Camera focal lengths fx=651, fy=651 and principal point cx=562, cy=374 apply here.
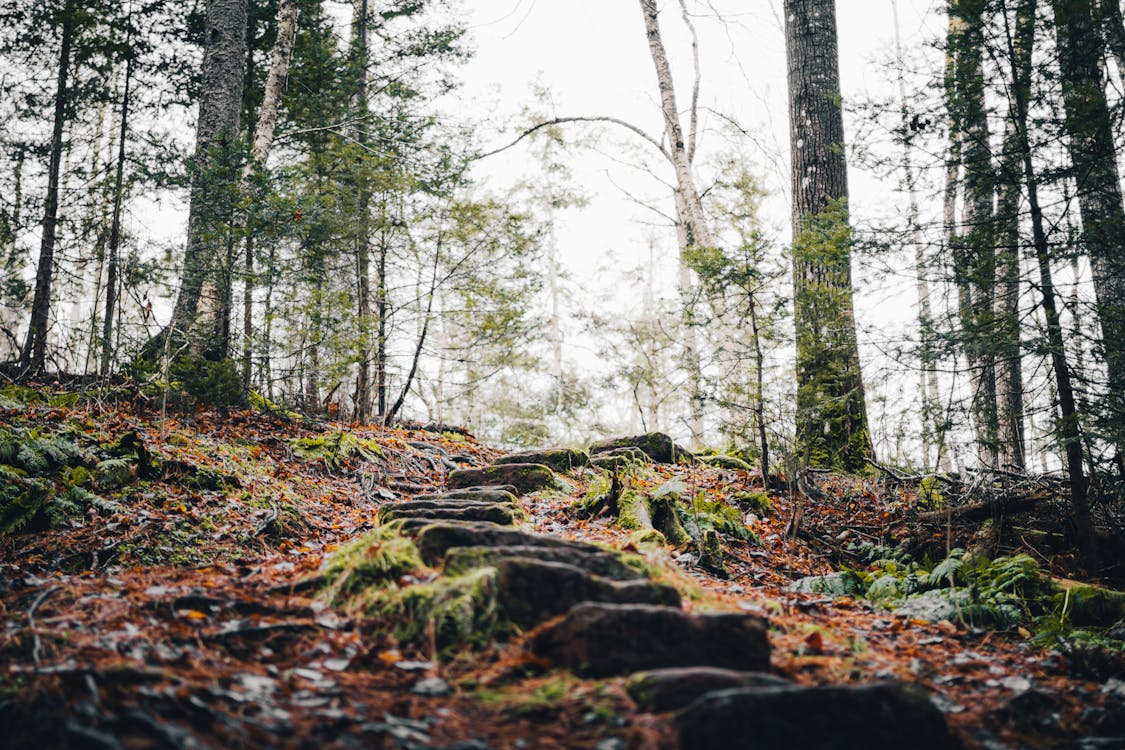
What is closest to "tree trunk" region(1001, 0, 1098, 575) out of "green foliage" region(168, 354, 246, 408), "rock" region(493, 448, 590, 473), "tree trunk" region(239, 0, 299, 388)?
"rock" region(493, 448, 590, 473)

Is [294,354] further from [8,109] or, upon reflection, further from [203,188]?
[8,109]

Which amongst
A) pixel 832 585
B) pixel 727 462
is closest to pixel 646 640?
pixel 832 585

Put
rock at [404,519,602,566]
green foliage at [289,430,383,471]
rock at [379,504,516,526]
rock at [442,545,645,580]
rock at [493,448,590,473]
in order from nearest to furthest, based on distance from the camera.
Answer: rock at [442,545,645,580] → rock at [404,519,602,566] → rock at [379,504,516,526] → green foliage at [289,430,383,471] → rock at [493,448,590,473]

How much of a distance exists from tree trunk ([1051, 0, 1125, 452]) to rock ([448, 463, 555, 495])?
4.81m

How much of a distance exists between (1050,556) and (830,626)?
2.66 meters

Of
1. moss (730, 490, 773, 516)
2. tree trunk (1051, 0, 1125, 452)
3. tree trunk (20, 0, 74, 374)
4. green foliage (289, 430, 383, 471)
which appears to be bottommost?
moss (730, 490, 773, 516)

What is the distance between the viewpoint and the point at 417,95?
12.8 m

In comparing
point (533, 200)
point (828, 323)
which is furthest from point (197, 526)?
point (533, 200)

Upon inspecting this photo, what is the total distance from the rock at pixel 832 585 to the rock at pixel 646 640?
2.21 m

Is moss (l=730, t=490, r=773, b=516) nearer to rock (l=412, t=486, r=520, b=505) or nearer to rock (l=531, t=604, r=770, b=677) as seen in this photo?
rock (l=412, t=486, r=520, b=505)

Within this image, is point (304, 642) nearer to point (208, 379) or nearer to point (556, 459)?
point (556, 459)

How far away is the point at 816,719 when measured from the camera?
210 cm

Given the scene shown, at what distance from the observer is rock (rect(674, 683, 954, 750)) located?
1988mm

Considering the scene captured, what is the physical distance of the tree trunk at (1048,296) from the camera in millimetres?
4789
